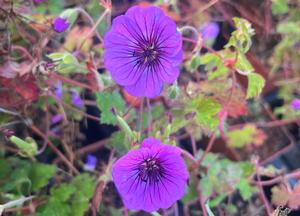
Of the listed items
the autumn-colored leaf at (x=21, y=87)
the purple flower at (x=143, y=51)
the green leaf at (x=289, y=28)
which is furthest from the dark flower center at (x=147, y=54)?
the green leaf at (x=289, y=28)

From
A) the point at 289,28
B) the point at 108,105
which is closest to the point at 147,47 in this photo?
the point at 108,105

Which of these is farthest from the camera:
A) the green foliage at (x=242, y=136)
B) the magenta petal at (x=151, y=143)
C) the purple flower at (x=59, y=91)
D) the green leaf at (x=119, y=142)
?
the green foliage at (x=242, y=136)

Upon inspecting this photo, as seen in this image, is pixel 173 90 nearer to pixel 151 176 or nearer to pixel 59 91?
pixel 151 176

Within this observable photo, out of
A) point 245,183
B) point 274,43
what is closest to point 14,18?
point 245,183

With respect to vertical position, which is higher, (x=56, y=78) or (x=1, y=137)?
(x=56, y=78)

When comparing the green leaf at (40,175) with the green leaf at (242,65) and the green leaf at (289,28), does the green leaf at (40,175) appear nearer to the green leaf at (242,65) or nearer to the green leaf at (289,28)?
the green leaf at (242,65)

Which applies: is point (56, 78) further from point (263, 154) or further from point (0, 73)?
point (263, 154)
